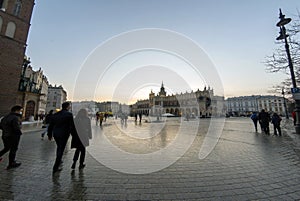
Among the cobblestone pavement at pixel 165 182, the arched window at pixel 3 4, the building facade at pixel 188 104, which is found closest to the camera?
the cobblestone pavement at pixel 165 182

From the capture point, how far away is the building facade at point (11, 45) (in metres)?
20.7

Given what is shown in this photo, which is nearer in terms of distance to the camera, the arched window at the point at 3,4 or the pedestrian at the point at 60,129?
the pedestrian at the point at 60,129

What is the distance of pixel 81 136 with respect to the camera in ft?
13.8

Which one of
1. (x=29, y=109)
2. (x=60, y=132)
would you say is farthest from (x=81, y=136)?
(x=29, y=109)

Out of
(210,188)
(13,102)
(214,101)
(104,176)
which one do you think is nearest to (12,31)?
(13,102)

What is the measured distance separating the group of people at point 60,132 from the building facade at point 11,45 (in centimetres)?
2170

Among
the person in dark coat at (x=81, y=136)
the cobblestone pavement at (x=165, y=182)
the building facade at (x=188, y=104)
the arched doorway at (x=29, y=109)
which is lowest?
the cobblestone pavement at (x=165, y=182)

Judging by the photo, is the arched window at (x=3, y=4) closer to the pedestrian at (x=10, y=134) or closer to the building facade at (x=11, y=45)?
the building facade at (x=11, y=45)

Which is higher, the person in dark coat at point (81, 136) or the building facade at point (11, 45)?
the building facade at point (11, 45)

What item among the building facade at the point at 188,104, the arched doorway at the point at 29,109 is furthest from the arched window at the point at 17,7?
the building facade at the point at 188,104

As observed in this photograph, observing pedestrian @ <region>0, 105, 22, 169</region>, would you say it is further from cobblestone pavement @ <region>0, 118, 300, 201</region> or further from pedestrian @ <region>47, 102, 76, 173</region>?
pedestrian @ <region>47, 102, 76, 173</region>

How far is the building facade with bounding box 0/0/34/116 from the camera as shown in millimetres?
20656

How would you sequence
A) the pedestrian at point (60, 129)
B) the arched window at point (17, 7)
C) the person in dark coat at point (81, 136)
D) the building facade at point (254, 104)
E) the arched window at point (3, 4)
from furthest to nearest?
the building facade at point (254, 104) < the arched window at point (17, 7) < the arched window at point (3, 4) < the person in dark coat at point (81, 136) < the pedestrian at point (60, 129)

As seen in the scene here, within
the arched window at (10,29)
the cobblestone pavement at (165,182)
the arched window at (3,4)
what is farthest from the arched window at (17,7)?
the cobblestone pavement at (165,182)
